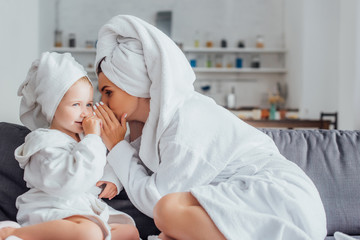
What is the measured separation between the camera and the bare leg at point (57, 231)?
4.10 feet

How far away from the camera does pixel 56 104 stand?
1475 mm

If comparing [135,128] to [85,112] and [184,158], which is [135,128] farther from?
[184,158]

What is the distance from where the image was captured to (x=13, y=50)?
2.67 m

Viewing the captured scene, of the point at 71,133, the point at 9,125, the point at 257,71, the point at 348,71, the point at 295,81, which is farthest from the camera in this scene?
the point at 257,71

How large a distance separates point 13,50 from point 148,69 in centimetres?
142

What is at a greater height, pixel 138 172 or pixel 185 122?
pixel 185 122

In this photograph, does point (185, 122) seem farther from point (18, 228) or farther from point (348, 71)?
point (348, 71)

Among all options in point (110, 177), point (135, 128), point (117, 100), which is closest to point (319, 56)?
point (135, 128)

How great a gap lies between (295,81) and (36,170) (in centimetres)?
616

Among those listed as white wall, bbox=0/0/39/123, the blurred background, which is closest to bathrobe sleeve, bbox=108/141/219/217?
white wall, bbox=0/0/39/123

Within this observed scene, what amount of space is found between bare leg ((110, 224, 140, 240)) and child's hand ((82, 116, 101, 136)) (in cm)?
32

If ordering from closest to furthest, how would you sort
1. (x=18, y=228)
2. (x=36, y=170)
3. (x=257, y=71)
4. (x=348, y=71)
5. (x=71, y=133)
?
(x=18, y=228), (x=36, y=170), (x=71, y=133), (x=348, y=71), (x=257, y=71)

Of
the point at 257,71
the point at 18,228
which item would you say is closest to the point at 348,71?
the point at 257,71

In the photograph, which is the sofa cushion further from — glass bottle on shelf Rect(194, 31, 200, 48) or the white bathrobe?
glass bottle on shelf Rect(194, 31, 200, 48)
